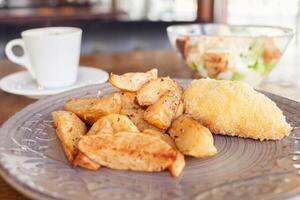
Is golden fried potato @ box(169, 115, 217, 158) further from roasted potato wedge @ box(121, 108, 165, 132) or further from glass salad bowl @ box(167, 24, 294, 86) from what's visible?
glass salad bowl @ box(167, 24, 294, 86)

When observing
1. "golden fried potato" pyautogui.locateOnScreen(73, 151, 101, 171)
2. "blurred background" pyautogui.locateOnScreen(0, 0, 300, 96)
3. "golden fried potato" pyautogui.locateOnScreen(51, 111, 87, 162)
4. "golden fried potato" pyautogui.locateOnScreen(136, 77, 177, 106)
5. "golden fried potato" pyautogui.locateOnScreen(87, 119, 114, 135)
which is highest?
"golden fried potato" pyautogui.locateOnScreen(136, 77, 177, 106)

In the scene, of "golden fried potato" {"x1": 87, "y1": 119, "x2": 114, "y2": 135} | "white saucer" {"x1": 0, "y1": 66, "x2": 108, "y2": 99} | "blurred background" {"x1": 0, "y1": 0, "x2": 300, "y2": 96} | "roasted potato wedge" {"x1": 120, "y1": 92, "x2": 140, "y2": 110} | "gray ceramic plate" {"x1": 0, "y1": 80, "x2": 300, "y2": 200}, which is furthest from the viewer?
"blurred background" {"x1": 0, "y1": 0, "x2": 300, "y2": 96}

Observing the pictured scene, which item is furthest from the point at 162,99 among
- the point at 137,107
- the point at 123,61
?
the point at 123,61

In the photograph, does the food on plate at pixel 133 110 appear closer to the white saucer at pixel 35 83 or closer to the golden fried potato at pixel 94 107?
the golden fried potato at pixel 94 107

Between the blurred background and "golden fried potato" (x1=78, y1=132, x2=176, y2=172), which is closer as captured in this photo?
"golden fried potato" (x1=78, y1=132, x2=176, y2=172)

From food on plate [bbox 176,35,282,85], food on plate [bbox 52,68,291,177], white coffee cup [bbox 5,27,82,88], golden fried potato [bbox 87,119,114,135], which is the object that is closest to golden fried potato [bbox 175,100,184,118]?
food on plate [bbox 52,68,291,177]

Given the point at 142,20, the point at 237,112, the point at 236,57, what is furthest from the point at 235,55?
the point at 142,20
